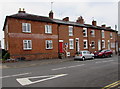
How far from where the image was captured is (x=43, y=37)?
20.2 meters

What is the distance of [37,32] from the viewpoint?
19609 mm

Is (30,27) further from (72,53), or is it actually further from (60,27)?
(72,53)

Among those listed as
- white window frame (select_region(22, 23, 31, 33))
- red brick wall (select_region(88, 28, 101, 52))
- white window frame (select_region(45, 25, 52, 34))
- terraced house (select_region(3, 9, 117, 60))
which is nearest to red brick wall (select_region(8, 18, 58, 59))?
terraced house (select_region(3, 9, 117, 60))

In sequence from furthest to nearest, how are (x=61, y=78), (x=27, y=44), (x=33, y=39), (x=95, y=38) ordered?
(x=95, y=38), (x=33, y=39), (x=27, y=44), (x=61, y=78)

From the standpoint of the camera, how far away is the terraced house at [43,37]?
1744cm

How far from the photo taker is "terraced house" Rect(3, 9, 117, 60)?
17438 millimetres

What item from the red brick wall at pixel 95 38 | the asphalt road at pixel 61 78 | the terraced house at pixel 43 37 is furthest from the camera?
the red brick wall at pixel 95 38

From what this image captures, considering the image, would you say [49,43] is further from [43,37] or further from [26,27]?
[26,27]

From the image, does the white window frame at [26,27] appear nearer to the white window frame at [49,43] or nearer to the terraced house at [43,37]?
the terraced house at [43,37]

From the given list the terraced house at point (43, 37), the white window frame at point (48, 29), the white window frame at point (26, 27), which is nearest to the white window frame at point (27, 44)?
the terraced house at point (43, 37)

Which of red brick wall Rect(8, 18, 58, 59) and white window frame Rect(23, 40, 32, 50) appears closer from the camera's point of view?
red brick wall Rect(8, 18, 58, 59)

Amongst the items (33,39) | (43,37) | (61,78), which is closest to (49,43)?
(43,37)

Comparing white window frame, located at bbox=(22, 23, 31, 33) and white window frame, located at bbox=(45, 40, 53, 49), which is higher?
white window frame, located at bbox=(22, 23, 31, 33)

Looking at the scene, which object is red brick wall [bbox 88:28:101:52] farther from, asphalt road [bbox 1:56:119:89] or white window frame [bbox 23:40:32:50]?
asphalt road [bbox 1:56:119:89]
